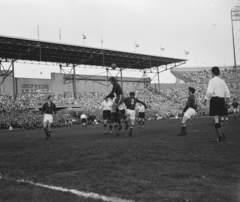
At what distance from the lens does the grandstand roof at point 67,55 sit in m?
39.0

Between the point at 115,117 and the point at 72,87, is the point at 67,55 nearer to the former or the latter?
the point at 72,87

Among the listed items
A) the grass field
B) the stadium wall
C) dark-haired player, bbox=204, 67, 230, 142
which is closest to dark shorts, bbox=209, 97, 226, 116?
dark-haired player, bbox=204, 67, 230, 142

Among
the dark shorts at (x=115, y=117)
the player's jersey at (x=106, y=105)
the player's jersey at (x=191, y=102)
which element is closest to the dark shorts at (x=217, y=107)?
the player's jersey at (x=191, y=102)

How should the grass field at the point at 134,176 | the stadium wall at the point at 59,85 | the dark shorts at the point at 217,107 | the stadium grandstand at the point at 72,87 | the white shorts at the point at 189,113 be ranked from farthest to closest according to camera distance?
1. the stadium wall at the point at 59,85
2. the stadium grandstand at the point at 72,87
3. the white shorts at the point at 189,113
4. the dark shorts at the point at 217,107
5. the grass field at the point at 134,176

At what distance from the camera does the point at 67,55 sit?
150 feet

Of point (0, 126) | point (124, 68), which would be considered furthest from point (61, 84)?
point (0, 126)

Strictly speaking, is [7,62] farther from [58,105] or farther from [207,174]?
[207,174]

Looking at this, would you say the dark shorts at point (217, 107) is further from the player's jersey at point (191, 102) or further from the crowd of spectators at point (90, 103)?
the crowd of spectators at point (90, 103)

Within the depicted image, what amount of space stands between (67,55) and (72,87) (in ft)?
26.2

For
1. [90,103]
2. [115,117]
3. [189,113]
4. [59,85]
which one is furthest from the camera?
[59,85]

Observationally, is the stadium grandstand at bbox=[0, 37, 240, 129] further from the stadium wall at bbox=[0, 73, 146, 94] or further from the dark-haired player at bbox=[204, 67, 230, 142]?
the dark-haired player at bbox=[204, 67, 230, 142]

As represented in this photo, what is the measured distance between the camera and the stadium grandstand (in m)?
36.7

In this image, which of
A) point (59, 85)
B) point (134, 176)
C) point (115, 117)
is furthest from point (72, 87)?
point (134, 176)

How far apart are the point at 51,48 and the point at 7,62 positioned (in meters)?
6.67
